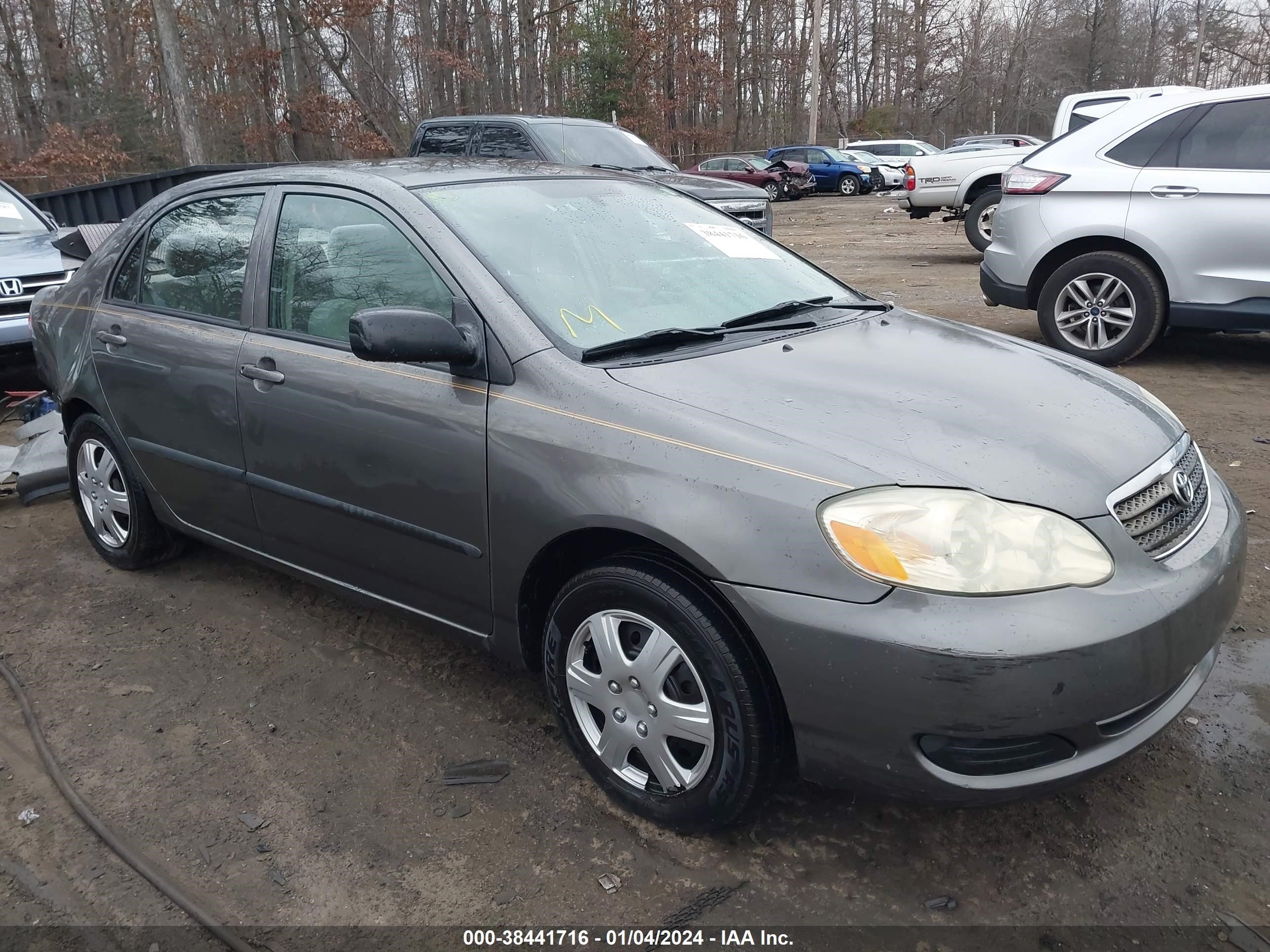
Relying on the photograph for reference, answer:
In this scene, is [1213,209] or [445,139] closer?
[1213,209]

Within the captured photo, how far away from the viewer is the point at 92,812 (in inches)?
105

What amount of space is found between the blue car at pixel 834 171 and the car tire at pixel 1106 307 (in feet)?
74.9

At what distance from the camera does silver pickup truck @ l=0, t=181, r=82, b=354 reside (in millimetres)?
6977

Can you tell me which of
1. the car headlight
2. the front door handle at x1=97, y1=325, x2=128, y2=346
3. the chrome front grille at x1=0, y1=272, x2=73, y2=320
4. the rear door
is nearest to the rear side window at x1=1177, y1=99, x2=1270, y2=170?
the rear door

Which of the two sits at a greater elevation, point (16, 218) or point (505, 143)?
point (505, 143)

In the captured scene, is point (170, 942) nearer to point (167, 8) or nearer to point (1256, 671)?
point (1256, 671)

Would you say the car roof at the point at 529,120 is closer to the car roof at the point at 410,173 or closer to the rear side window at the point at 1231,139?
the rear side window at the point at 1231,139

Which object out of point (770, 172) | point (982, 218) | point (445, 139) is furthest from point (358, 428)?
point (770, 172)

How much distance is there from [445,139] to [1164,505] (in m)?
9.94

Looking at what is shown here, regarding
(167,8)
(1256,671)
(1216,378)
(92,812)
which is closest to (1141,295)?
(1216,378)

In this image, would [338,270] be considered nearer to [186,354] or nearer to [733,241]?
[186,354]

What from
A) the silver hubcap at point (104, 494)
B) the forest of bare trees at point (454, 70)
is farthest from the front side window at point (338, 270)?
the forest of bare trees at point (454, 70)

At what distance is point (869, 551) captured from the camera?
6.70 feet

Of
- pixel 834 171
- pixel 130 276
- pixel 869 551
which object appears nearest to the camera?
pixel 869 551
